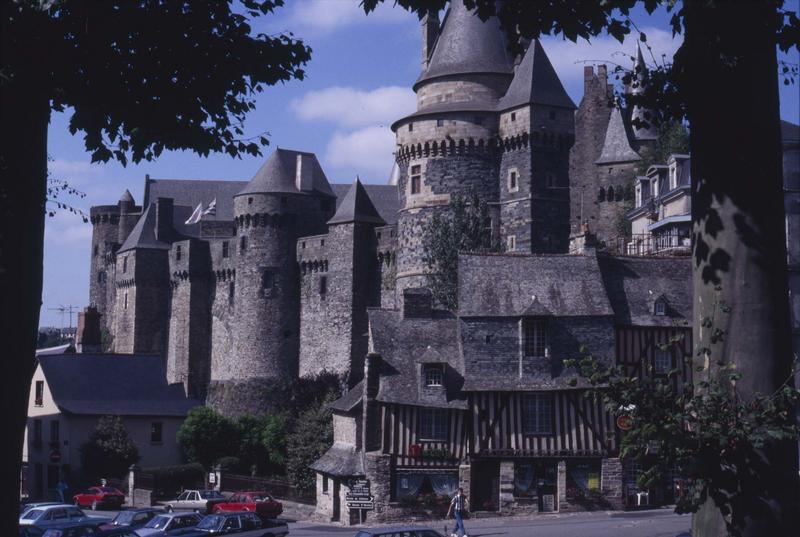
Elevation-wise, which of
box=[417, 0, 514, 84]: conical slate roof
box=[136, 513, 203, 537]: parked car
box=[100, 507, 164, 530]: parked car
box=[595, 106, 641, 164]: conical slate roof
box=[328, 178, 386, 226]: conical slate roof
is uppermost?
box=[417, 0, 514, 84]: conical slate roof

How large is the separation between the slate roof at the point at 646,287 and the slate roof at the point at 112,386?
23863 mm

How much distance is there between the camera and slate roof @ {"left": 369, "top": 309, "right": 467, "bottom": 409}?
115ft

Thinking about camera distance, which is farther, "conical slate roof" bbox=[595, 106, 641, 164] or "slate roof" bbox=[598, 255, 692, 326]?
"conical slate roof" bbox=[595, 106, 641, 164]

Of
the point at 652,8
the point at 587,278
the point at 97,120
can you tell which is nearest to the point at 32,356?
the point at 97,120

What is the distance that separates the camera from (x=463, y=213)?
53.3 m

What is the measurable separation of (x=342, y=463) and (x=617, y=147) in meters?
35.9

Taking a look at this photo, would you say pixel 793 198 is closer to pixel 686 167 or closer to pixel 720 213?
pixel 686 167

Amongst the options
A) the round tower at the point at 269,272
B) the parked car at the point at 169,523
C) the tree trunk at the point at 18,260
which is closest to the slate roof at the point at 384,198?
the round tower at the point at 269,272

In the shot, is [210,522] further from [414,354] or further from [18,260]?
[18,260]

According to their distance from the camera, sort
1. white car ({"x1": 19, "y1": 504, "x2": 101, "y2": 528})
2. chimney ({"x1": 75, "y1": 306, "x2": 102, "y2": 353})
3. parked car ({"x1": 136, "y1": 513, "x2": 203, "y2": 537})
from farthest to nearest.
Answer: chimney ({"x1": 75, "y1": 306, "x2": 102, "y2": 353})
white car ({"x1": 19, "y1": 504, "x2": 101, "y2": 528})
parked car ({"x1": 136, "y1": 513, "x2": 203, "y2": 537})

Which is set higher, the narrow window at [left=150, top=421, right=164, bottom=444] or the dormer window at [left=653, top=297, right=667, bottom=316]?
the dormer window at [left=653, top=297, right=667, bottom=316]

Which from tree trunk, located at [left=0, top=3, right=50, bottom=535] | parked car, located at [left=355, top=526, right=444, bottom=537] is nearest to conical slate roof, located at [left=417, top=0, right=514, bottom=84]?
parked car, located at [left=355, top=526, right=444, bottom=537]

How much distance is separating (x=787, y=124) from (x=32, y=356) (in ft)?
134

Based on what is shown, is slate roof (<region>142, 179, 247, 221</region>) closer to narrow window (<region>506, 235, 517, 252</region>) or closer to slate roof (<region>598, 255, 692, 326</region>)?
narrow window (<region>506, 235, 517, 252</region>)
